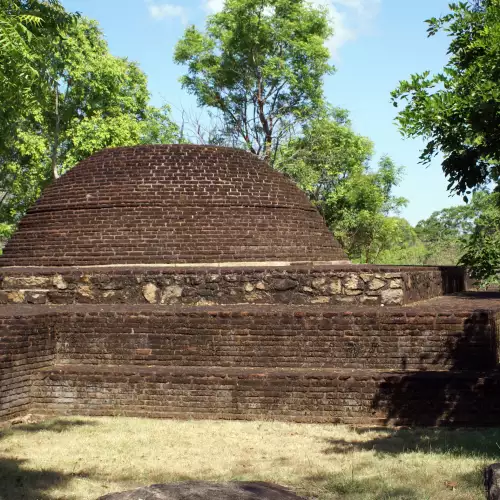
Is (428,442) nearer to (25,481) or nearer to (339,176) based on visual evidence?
(25,481)

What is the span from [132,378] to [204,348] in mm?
779

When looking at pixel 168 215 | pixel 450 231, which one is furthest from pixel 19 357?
pixel 450 231

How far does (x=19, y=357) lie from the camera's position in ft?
23.5

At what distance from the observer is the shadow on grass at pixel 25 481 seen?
4660 millimetres

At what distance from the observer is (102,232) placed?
33.2 feet

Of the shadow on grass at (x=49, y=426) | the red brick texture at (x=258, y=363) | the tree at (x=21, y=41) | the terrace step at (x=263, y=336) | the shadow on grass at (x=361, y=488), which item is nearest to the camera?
the shadow on grass at (x=361, y=488)

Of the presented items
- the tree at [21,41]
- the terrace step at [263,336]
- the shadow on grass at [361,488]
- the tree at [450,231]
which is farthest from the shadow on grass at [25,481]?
the tree at [450,231]

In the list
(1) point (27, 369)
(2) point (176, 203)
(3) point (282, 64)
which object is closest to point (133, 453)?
(1) point (27, 369)

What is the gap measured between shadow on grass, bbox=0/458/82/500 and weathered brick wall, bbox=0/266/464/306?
10.5 ft

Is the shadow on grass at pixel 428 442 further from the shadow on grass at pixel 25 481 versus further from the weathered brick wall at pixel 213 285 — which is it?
the shadow on grass at pixel 25 481

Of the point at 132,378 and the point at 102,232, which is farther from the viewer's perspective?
Result: the point at 102,232

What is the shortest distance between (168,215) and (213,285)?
7.10 ft

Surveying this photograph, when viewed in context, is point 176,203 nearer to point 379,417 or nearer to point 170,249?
point 170,249

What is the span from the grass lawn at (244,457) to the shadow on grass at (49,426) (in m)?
0.01
